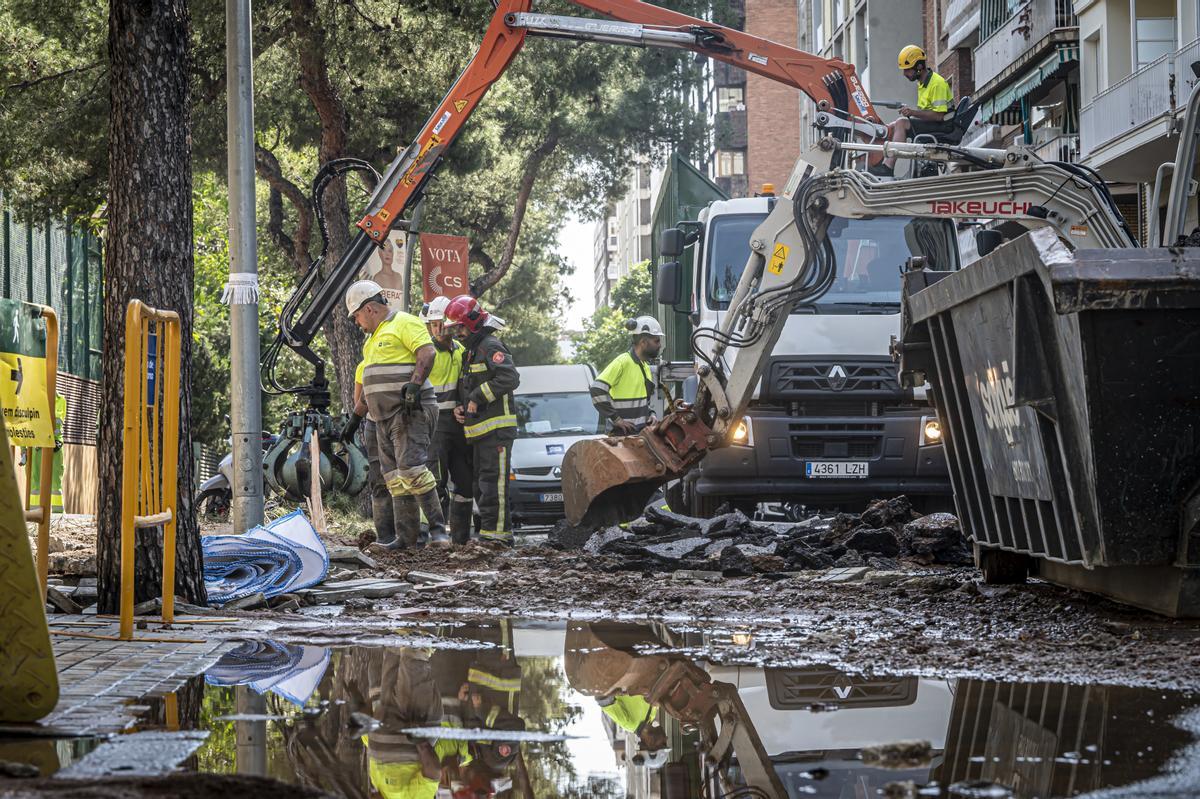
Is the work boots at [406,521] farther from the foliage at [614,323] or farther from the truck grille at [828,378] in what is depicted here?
the foliage at [614,323]

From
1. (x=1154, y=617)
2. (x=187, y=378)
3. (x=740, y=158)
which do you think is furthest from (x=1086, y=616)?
(x=740, y=158)

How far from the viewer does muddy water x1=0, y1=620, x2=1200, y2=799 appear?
13.2 ft

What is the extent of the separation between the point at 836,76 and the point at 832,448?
3.67m

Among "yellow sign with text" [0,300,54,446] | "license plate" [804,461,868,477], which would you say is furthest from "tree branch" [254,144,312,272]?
"yellow sign with text" [0,300,54,446]

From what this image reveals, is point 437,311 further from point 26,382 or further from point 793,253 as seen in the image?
point 26,382

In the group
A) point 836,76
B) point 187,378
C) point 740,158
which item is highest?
point 740,158

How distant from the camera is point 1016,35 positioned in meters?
35.9

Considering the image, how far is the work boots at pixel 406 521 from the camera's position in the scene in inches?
499

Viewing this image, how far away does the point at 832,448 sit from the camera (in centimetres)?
1349

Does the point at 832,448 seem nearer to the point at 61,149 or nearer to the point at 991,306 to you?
the point at 991,306

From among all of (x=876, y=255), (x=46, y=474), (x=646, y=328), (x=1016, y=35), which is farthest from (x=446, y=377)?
(x=1016, y=35)

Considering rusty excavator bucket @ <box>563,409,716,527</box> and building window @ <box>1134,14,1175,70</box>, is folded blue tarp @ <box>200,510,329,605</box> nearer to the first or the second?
rusty excavator bucket @ <box>563,409,716,527</box>

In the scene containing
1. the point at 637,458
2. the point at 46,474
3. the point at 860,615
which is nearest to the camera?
the point at 46,474

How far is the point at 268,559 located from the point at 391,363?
10.2 ft
